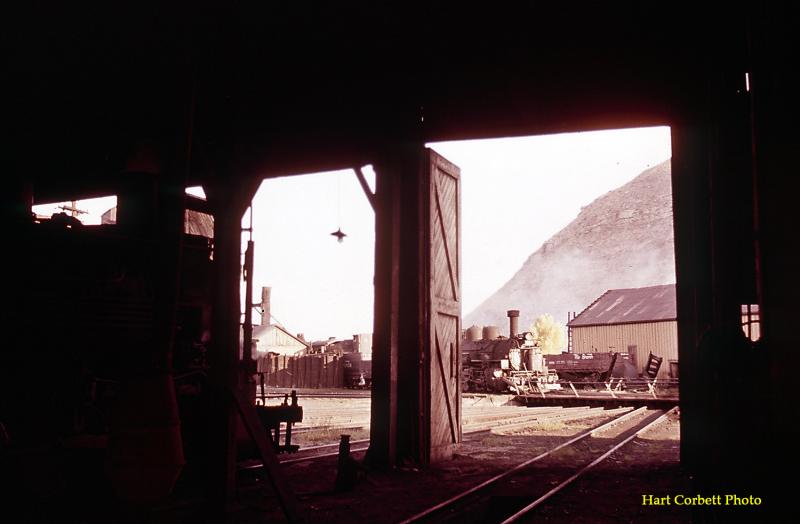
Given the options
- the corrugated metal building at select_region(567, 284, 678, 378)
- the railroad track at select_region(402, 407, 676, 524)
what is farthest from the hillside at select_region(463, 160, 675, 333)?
the railroad track at select_region(402, 407, 676, 524)

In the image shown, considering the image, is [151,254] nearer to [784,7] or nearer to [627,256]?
[784,7]

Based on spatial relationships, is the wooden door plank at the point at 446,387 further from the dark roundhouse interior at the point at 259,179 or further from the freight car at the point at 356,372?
the freight car at the point at 356,372

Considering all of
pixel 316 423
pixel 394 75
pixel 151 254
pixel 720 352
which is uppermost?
pixel 394 75

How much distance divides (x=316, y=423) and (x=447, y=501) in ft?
33.1

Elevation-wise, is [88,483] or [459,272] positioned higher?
[459,272]

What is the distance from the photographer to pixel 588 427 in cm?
1518

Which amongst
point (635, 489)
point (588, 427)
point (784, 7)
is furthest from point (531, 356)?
point (784, 7)

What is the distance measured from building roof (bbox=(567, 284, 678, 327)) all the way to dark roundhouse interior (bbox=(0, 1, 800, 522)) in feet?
110

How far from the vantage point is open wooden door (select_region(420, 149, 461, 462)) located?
9055mm

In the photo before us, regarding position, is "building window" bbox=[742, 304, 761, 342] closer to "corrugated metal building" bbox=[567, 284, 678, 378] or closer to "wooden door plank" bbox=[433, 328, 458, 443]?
"wooden door plank" bbox=[433, 328, 458, 443]

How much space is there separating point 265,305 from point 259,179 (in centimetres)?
4070

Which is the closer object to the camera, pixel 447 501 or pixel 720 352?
pixel 720 352

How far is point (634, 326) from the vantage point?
40406mm

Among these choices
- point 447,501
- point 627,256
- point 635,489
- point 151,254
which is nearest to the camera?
point 151,254
